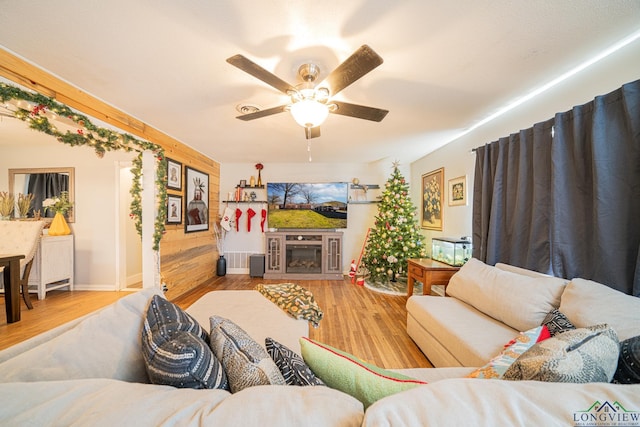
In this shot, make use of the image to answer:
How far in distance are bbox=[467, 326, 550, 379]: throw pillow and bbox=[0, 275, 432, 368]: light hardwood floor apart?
102 cm

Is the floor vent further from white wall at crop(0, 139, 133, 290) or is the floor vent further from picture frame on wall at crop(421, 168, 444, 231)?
picture frame on wall at crop(421, 168, 444, 231)

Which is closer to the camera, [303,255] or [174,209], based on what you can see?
[174,209]

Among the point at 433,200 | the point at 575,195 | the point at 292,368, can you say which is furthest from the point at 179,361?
the point at 433,200

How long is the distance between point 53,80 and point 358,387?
3002mm

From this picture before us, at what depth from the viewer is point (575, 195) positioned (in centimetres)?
169

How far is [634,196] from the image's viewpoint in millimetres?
1385

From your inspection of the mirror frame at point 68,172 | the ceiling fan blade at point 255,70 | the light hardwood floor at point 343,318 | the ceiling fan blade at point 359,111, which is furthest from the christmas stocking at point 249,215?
the ceiling fan blade at point 255,70

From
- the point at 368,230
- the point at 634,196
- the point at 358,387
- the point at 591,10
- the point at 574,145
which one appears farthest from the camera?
the point at 368,230

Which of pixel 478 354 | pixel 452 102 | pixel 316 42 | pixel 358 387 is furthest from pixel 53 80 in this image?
pixel 478 354

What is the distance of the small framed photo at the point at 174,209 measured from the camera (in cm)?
313

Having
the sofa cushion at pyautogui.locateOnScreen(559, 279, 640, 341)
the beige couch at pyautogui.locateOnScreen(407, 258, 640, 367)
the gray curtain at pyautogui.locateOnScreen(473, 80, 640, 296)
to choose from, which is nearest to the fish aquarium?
the gray curtain at pyautogui.locateOnScreen(473, 80, 640, 296)

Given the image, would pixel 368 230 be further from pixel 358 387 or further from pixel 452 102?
pixel 358 387

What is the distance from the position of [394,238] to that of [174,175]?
3659 mm

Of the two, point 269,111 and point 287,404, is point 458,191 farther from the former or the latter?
point 287,404
